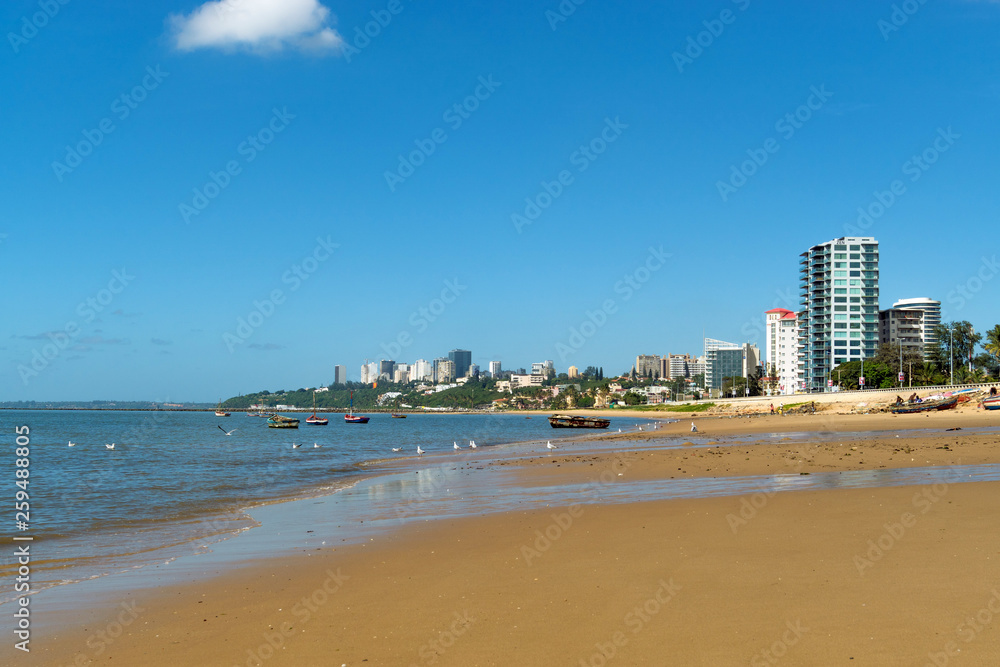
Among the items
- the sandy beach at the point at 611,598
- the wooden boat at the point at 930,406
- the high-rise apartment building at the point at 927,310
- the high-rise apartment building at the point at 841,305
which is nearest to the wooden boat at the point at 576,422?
the wooden boat at the point at 930,406

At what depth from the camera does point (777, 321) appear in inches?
7825

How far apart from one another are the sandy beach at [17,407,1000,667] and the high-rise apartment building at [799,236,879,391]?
154 m

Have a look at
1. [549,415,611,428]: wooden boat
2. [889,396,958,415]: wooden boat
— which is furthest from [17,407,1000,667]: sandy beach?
[549,415,611,428]: wooden boat

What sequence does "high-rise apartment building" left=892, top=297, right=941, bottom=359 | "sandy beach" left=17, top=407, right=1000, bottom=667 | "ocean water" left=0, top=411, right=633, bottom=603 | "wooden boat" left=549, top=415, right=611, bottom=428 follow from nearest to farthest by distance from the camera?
"sandy beach" left=17, top=407, right=1000, bottom=667 → "ocean water" left=0, top=411, right=633, bottom=603 → "wooden boat" left=549, top=415, right=611, bottom=428 → "high-rise apartment building" left=892, top=297, right=941, bottom=359

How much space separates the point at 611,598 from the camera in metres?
7.25

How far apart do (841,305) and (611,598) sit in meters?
165

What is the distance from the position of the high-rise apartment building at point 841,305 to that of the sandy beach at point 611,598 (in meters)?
154

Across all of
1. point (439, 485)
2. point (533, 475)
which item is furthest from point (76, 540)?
point (533, 475)

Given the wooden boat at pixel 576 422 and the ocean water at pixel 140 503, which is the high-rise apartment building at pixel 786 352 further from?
the ocean water at pixel 140 503

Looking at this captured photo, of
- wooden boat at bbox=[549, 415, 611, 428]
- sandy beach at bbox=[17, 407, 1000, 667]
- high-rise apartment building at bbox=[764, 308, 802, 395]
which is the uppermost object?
high-rise apartment building at bbox=[764, 308, 802, 395]

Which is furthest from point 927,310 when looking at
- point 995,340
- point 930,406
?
point 930,406

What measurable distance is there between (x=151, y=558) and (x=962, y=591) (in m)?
11.5

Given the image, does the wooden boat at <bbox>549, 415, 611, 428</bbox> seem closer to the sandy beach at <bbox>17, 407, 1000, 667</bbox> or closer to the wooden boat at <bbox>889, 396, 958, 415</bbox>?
the wooden boat at <bbox>889, 396, 958, 415</bbox>

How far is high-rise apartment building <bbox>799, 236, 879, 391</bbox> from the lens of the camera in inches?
5960
